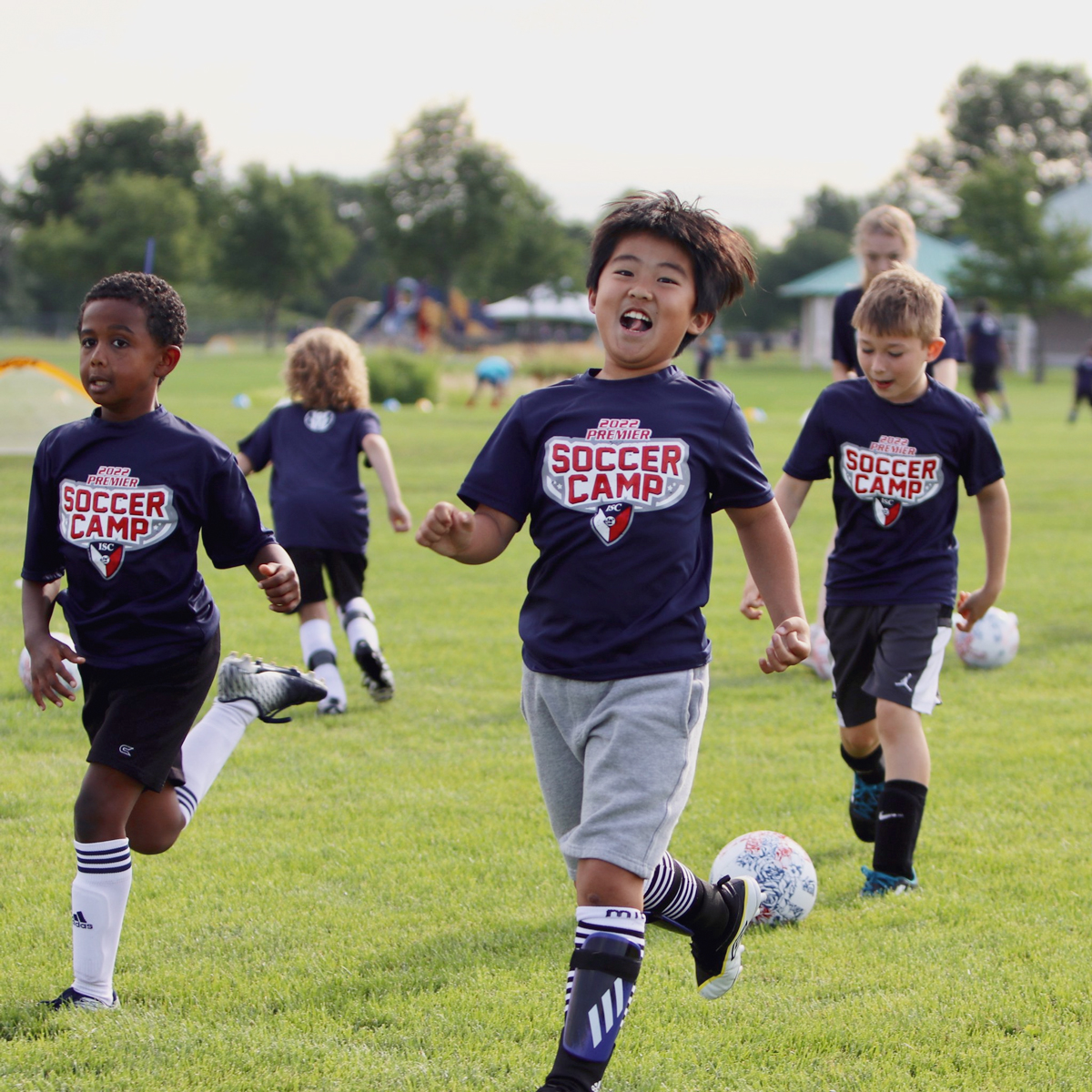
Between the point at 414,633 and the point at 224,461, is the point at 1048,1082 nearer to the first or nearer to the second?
the point at 224,461

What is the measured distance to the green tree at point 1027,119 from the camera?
94.4m

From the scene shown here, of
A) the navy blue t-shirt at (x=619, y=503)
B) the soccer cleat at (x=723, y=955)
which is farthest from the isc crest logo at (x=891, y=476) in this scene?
Answer: the soccer cleat at (x=723, y=955)

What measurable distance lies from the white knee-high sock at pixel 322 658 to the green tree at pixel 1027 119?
313ft

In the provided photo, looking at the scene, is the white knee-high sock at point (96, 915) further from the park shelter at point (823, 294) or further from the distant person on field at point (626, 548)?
the park shelter at point (823, 294)

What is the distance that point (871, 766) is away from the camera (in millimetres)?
4820

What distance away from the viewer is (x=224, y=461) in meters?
3.60

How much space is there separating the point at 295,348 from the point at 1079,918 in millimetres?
4671

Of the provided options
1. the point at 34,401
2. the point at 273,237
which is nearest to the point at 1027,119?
the point at 273,237

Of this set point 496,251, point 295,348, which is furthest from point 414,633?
point 496,251

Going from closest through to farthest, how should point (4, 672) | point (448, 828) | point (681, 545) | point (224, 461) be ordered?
point (681, 545)
point (224, 461)
point (448, 828)
point (4, 672)

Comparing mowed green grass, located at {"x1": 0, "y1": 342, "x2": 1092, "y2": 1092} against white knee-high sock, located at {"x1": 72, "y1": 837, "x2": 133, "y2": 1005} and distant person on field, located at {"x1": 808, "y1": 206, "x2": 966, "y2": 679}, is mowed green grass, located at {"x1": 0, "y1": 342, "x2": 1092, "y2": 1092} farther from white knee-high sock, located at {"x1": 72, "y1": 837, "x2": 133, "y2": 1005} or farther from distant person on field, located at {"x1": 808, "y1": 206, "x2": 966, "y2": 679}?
distant person on field, located at {"x1": 808, "y1": 206, "x2": 966, "y2": 679}

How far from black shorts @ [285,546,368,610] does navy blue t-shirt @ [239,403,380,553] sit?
0.07 meters

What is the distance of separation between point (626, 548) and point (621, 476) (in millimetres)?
166

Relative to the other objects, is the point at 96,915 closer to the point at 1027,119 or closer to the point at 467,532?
the point at 467,532
